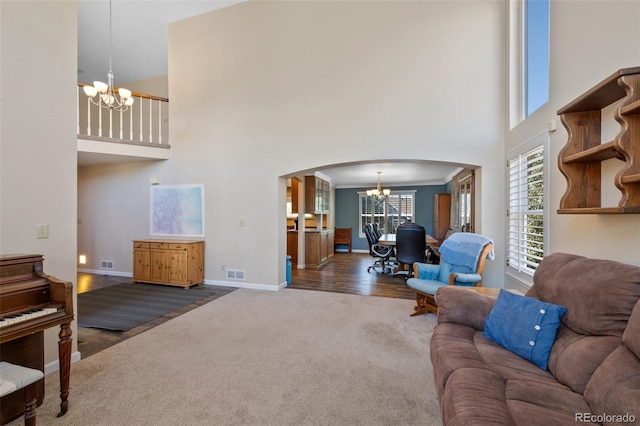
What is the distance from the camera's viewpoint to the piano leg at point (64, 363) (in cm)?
176

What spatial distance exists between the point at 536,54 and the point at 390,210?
6.96 m

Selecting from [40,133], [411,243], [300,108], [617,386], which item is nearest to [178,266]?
[40,133]

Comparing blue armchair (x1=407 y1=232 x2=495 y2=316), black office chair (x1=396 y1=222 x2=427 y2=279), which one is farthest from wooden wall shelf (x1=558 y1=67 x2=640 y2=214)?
black office chair (x1=396 y1=222 x2=427 y2=279)

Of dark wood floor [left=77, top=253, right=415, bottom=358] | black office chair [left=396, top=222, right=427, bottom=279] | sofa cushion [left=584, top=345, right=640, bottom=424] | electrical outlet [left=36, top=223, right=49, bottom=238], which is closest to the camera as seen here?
sofa cushion [left=584, top=345, right=640, bottom=424]

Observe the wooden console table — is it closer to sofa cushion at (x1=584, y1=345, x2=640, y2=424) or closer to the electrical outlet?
the electrical outlet

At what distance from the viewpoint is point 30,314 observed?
5.30 ft

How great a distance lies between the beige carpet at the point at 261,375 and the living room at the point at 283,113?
0.70 meters

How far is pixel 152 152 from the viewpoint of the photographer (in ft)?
16.6

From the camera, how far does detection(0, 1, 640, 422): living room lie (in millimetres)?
2041

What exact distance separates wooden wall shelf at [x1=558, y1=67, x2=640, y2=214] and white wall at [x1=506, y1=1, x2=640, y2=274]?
0.42 ft

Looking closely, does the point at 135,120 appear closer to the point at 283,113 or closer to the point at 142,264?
the point at 142,264

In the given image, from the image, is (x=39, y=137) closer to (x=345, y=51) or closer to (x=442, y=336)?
(x=442, y=336)

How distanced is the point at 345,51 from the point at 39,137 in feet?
12.9

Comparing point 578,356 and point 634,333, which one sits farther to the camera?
point 578,356
